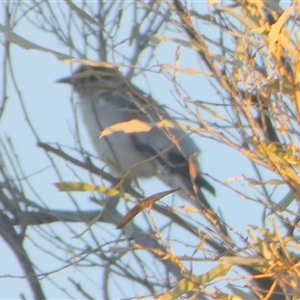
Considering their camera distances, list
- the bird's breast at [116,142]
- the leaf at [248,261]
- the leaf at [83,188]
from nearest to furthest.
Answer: the leaf at [248,261], the leaf at [83,188], the bird's breast at [116,142]

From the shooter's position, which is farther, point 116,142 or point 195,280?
point 116,142

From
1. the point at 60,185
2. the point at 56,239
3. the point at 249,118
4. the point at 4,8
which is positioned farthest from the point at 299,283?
the point at 4,8

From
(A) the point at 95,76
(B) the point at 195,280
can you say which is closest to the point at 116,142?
(A) the point at 95,76

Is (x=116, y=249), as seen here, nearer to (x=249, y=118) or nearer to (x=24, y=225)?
(x=249, y=118)

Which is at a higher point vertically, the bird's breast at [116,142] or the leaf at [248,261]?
the bird's breast at [116,142]

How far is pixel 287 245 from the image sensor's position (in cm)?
128

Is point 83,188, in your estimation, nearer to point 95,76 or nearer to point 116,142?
point 95,76

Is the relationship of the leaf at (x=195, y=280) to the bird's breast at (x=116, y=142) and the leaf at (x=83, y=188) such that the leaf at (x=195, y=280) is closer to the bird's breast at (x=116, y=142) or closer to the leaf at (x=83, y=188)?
the leaf at (x=83, y=188)

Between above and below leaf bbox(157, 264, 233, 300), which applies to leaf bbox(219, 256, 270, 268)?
below

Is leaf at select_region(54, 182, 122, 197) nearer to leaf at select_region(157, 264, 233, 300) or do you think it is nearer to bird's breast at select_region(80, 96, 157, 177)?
leaf at select_region(157, 264, 233, 300)

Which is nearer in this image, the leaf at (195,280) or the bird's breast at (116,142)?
the leaf at (195,280)

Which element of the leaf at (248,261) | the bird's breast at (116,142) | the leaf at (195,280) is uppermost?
the bird's breast at (116,142)

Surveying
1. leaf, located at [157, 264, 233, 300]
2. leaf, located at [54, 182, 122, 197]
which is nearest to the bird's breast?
leaf, located at [54, 182, 122, 197]

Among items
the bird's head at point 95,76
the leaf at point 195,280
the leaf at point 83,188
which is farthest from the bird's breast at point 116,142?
the leaf at point 195,280
